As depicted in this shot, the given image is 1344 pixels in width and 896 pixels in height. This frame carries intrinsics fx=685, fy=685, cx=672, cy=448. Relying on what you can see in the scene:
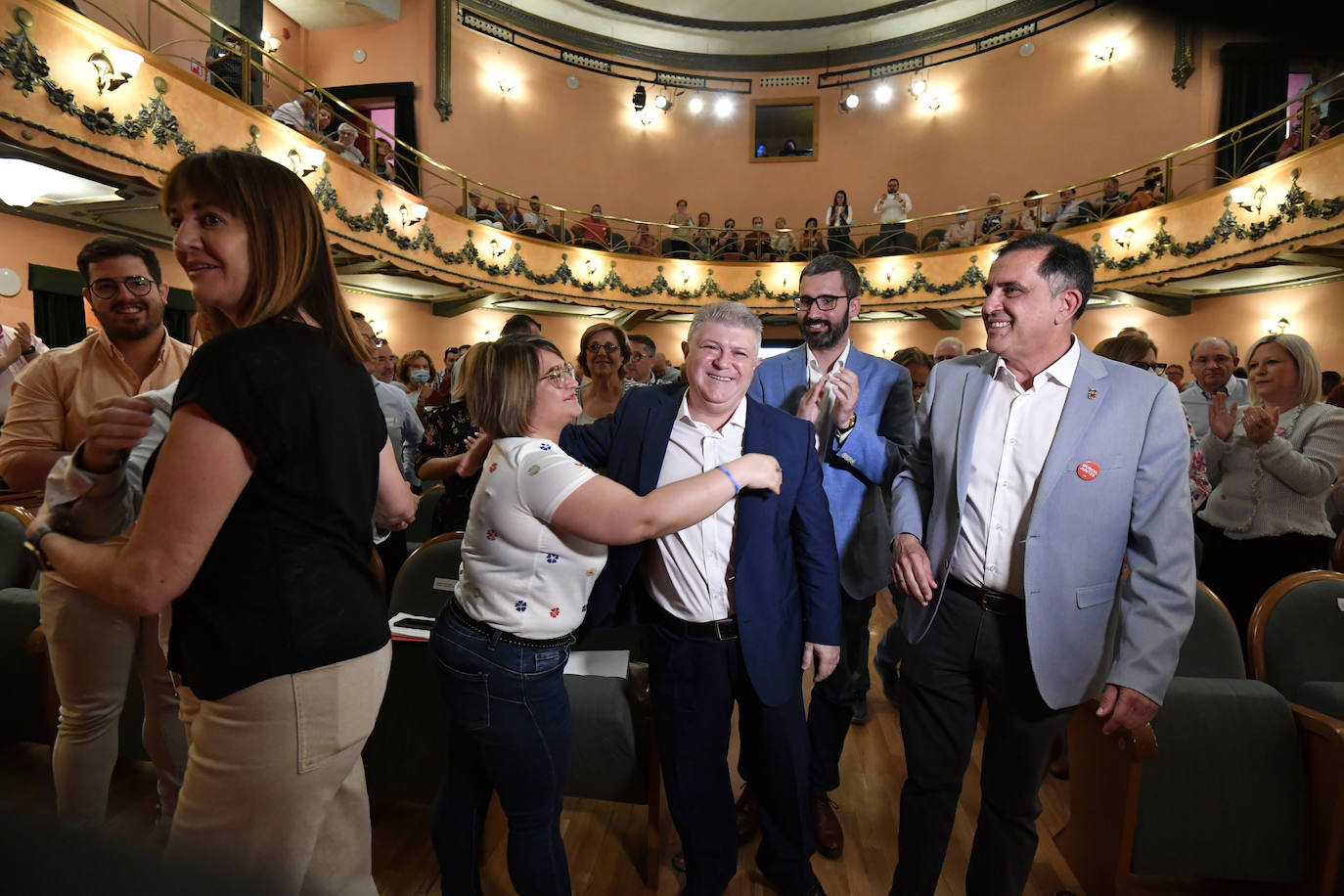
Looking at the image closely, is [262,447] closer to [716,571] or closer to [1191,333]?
[716,571]

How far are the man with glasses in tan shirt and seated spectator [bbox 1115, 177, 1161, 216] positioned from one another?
11.3 m

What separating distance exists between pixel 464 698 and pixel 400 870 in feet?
3.13

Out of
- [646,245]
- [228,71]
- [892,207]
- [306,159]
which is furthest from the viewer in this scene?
[892,207]

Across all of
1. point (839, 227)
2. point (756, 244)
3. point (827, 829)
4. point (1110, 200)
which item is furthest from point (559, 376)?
point (756, 244)

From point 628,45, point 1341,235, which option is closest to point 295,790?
point 1341,235

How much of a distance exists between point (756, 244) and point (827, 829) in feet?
41.3

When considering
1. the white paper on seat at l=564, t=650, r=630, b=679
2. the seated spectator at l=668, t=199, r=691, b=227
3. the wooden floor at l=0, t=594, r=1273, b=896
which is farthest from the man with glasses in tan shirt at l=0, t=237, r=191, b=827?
the seated spectator at l=668, t=199, r=691, b=227

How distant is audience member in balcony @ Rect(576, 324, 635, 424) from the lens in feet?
9.31

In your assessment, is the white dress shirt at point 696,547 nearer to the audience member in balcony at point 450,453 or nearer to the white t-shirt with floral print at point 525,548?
the white t-shirt with floral print at point 525,548

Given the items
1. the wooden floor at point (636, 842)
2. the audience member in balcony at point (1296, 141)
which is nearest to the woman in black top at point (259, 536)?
the wooden floor at point (636, 842)

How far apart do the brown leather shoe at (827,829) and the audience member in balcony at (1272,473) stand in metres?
1.84

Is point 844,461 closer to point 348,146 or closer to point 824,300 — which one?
point 824,300

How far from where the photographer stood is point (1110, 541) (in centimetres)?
150

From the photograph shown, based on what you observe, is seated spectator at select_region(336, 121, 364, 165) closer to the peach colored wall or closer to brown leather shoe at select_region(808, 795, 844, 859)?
the peach colored wall
